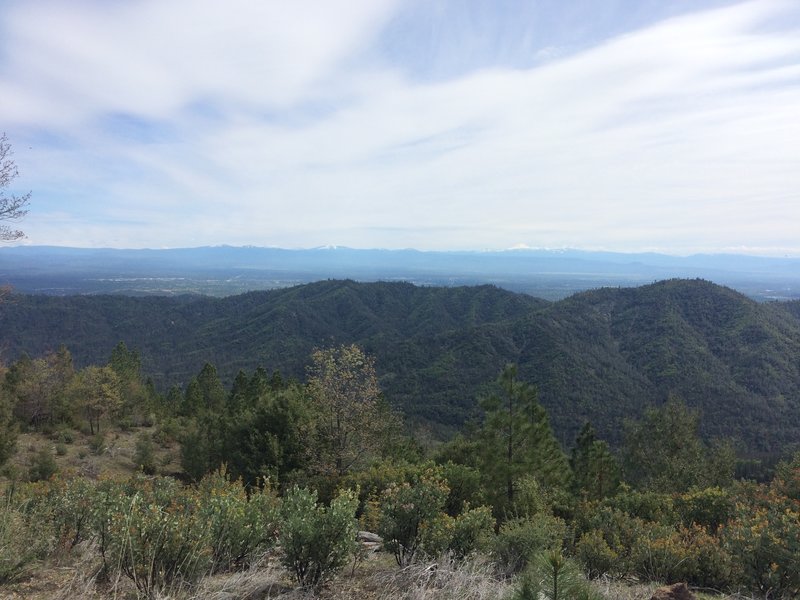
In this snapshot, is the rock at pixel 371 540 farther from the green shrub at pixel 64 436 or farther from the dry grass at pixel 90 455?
the green shrub at pixel 64 436

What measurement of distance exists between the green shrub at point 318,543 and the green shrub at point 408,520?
993 mm

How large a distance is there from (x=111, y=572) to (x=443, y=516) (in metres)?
3.47

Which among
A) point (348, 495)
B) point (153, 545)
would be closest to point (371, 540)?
point (348, 495)

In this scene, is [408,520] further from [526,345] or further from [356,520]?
[526,345]

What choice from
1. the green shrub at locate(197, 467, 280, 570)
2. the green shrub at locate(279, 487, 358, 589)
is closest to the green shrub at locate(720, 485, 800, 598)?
the green shrub at locate(279, 487, 358, 589)

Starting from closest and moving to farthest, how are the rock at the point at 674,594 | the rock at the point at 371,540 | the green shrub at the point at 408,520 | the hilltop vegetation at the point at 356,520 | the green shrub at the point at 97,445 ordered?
the rock at the point at 674,594 < the hilltop vegetation at the point at 356,520 < the green shrub at the point at 408,520 < the rock at the point at 371,540 < the green shrub at the point at 97,445

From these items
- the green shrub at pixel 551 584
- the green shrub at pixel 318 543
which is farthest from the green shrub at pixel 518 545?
the green shrub at pixel 551 584

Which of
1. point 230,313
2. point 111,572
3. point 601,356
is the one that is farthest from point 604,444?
point 230,313

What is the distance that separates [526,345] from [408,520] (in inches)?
4037

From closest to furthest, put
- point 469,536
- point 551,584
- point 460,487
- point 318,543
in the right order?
point 551,584
point 318,543
point 469,536
point 460,487

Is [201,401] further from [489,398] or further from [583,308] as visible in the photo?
[583,308]

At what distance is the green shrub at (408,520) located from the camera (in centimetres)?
506

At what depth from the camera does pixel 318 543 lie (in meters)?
4.05

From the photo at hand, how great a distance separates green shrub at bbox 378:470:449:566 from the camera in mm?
5059
